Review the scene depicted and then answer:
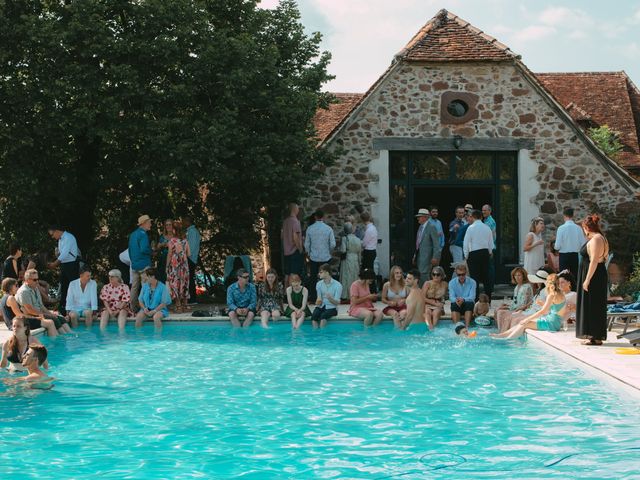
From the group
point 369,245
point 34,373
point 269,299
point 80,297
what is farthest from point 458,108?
point 34,373

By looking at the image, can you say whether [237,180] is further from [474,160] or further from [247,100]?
[474,160]

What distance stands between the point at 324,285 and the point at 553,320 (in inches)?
160

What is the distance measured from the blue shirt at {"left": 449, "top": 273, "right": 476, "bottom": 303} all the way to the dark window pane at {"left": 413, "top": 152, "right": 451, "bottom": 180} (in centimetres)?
545

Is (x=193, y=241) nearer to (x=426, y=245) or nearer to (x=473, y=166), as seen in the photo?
(x=426, y=245)

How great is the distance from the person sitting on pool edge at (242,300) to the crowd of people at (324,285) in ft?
0.06

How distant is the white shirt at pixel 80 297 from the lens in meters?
14.8

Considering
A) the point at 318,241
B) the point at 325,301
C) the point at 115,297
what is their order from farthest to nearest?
the point at 318,241, the point at 115,297, the point at 325,301

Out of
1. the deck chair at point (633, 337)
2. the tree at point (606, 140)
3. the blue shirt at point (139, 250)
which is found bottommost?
the deck chair at point (633, 337)

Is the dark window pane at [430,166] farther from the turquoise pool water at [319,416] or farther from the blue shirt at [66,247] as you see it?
the blue shirt at [66,247]

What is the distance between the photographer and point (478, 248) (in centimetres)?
1579

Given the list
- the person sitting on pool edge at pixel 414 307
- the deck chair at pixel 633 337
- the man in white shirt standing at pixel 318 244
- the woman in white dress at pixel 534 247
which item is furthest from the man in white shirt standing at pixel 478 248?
the deck chair at pixel 633 337

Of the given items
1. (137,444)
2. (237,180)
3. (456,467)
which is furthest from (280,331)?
(456,467)

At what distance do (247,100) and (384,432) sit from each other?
10316 millimetres

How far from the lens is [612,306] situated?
1259 centimetres
